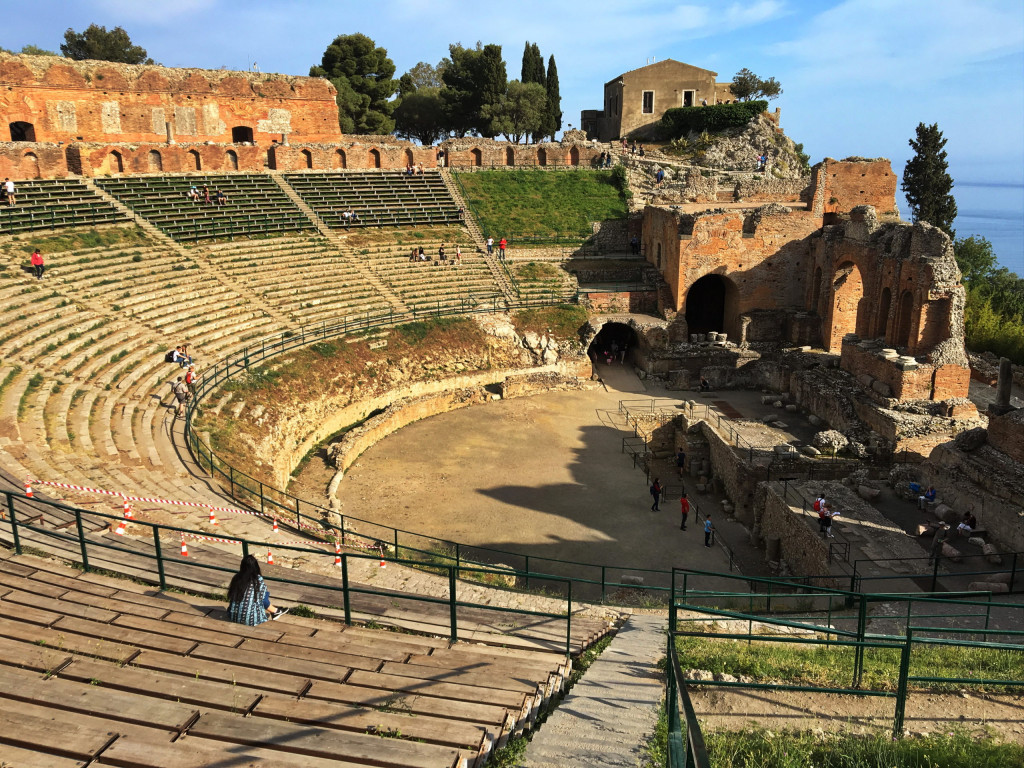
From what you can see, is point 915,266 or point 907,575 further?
point 915,266

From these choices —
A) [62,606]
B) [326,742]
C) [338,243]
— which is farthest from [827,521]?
[338,243]

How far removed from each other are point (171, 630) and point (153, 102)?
1518 inches

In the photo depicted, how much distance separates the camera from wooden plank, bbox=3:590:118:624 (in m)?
7.38

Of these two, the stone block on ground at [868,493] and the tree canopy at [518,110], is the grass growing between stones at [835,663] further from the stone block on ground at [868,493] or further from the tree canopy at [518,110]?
the tree canopy at [518,110]

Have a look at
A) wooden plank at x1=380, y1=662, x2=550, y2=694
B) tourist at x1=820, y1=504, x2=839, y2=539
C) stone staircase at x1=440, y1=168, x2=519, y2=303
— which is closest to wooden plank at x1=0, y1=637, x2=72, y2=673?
wooden plank at x1=380, y1=662, x2=550, y2=694

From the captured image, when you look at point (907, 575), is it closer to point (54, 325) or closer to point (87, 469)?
point (87, 469)

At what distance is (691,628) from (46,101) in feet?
129

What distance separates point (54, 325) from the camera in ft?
66.6

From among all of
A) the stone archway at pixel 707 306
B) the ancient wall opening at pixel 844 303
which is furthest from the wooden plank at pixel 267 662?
the stone archway at pixel 707 306

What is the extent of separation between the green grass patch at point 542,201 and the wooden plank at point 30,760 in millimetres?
32000

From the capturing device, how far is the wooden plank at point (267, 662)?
6.60m

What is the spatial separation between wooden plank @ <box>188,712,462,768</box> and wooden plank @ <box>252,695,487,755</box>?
0.10 m

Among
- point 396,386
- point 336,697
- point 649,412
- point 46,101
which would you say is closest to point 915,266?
point 649,412

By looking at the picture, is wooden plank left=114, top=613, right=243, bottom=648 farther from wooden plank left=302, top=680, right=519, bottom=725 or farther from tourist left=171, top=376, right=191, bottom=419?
tourist left=171, top=376, right=191, bottom=419
